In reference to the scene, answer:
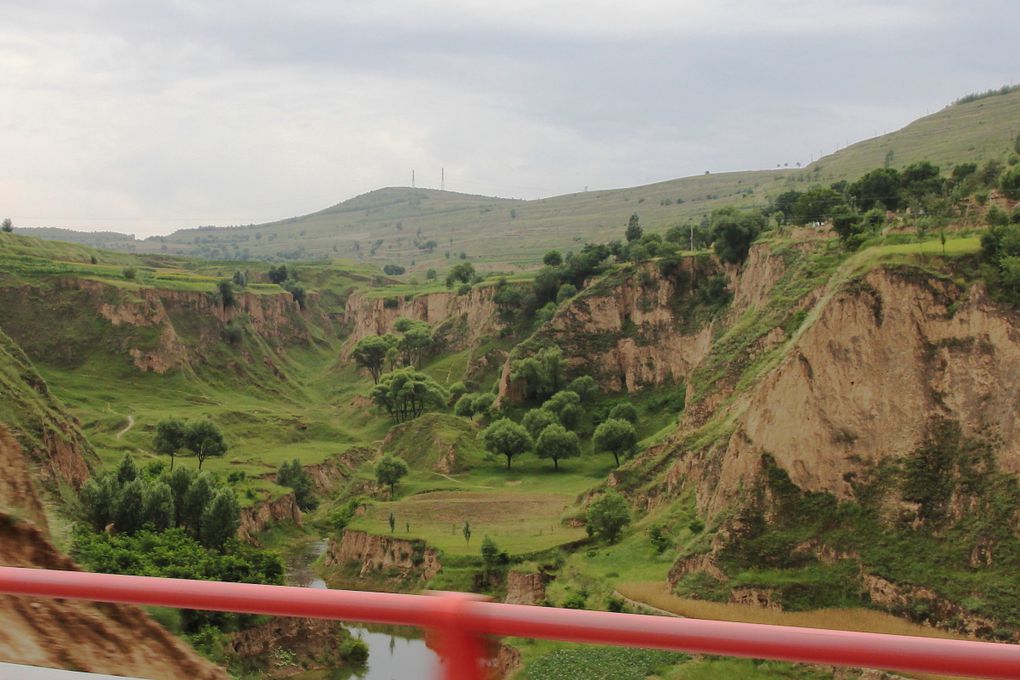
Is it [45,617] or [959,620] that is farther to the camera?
[959,620]

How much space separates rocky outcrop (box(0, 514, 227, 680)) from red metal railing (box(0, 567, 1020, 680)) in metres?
0.98

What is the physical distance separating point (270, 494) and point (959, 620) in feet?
119

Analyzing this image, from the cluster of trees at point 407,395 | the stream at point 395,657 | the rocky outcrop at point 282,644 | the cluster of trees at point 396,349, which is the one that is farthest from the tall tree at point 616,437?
the stream at point 395,657

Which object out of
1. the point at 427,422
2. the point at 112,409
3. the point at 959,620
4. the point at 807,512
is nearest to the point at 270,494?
the point at 427,422

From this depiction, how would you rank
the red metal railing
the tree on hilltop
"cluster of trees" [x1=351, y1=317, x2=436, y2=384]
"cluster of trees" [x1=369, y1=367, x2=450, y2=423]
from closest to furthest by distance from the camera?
the red metal railing → "cluster of trees" [x1=369, y1=367, x2=450, y2=423] → "cluster of trees" [x1=351, y1=317, x2=436, y2=384] → the tree on hilltop

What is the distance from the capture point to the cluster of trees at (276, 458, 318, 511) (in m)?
57.9

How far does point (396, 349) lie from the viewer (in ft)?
298

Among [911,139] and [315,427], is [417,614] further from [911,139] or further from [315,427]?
[911,139]

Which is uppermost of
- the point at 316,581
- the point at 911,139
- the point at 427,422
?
the point at 911,139

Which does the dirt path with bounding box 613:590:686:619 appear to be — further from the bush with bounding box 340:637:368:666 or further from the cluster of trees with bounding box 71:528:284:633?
the bush with bounding box 340:637:368:666

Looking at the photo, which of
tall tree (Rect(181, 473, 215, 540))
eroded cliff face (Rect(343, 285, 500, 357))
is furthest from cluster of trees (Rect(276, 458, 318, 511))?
eroded cliff face (Rect(343, 285, 500, 357))

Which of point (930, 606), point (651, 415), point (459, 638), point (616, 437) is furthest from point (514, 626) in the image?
point (651, 415)

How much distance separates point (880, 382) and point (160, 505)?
25107 millimetres

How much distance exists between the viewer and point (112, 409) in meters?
68.1
